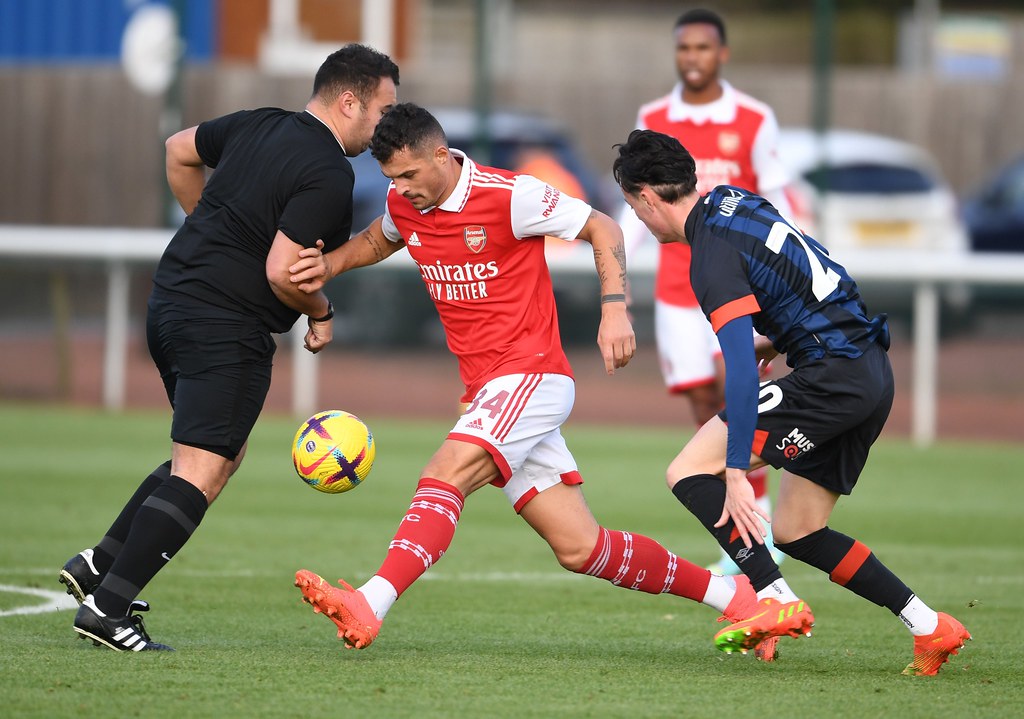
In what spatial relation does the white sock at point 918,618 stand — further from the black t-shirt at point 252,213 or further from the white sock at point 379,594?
the black t-shirt at point 252,213

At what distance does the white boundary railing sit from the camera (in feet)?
45.4

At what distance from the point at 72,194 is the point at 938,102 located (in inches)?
535

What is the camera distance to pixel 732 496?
16.7 feet

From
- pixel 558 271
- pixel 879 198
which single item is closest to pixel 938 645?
pixel 558 271

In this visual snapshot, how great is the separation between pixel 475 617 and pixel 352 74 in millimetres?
2306

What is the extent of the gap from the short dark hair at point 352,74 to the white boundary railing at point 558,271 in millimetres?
8304

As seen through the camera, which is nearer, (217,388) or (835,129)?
(217,388)

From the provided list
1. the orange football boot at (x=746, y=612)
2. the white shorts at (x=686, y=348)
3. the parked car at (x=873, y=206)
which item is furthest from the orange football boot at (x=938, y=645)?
the parked car at (x=873, y=206)

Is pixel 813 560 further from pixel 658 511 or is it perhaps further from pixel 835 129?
pixel 835 129

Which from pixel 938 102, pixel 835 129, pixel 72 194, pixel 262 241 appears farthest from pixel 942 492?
pixel 938 102

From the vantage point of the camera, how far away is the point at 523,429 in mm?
5359

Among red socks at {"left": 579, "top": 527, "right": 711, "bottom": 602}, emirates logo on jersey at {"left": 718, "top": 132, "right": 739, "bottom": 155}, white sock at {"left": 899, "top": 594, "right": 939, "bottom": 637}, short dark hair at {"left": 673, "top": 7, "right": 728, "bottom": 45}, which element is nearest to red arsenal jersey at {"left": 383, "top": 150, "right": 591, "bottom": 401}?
red socks at {"left": 579, "top": 527, "right": 711, "bottom": 602}

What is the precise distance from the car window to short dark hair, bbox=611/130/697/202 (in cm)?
1174

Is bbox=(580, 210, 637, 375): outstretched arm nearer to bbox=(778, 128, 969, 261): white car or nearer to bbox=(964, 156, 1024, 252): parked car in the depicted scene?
bbox=(778, 128, 969, 261): white car
